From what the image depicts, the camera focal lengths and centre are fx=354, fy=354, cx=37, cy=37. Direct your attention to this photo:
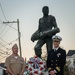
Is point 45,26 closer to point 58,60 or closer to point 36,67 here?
point 36,67

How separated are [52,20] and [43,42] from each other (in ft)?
2.75

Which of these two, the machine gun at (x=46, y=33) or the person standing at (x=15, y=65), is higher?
the machine gun at (x=46, y=33)

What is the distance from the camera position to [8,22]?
34781mm

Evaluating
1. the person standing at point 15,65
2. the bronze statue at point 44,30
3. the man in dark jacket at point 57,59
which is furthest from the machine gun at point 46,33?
the man in dark jacket at point 57,59

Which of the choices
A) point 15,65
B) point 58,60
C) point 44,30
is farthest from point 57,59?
point 44,30

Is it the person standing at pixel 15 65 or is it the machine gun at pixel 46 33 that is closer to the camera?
the person standing at pixel 15 65

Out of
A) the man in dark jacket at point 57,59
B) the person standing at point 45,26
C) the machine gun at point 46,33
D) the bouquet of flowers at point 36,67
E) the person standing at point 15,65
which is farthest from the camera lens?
the person standing at point 45,26

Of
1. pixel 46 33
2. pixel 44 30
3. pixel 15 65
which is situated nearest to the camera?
pixel 15 65

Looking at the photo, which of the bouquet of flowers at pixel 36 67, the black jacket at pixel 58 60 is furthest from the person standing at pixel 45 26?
the black jacket at pixel 58 60

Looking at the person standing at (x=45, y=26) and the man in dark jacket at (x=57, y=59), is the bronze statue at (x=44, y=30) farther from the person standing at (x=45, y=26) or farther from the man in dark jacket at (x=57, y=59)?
the man in dark jacket at (x=57, y=59)

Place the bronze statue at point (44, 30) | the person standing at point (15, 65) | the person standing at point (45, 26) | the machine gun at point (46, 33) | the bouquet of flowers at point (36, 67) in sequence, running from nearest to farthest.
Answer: the bouquet of flowers at point (36, 67)
the person standing at point (15, 65)
the machine gun at point (46, 33)
the bronze statue at point (44, 30)
the person standing at point (45, 26)

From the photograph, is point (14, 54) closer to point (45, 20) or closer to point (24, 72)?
point (24, 72)

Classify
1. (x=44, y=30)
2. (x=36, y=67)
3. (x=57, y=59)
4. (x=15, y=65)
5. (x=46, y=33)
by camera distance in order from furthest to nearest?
1. (x=44, y=30)
2. (x=46, y=33)
3. (x=15, y=65)
4. (x=36, y=67)
5. (x=57, y=59)

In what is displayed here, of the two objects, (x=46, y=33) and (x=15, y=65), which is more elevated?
(x=46, y=33)
